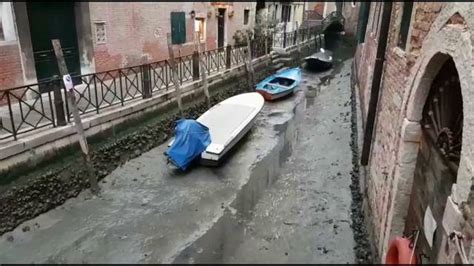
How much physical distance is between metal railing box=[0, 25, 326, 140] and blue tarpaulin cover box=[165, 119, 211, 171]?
145cm

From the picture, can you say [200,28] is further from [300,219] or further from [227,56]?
[300,219]

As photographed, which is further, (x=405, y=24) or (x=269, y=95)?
(x=269, y=95)

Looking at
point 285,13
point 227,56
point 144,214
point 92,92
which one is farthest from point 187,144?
point 285,13

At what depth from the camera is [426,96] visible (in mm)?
3867

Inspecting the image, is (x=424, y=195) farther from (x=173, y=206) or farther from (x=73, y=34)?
(x=73, y=34)

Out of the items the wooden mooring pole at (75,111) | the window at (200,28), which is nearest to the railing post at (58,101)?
the wooden mooring pole at (75,111)

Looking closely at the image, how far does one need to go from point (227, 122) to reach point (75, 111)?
12.2 ft

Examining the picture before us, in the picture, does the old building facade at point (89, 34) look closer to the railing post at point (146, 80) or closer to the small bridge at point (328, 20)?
the railing post at point (146, 80)

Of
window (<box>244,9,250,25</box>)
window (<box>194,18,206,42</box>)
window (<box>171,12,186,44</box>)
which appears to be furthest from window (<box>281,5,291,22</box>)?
window (<box>171,12,186,44</box>)

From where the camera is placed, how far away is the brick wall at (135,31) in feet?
33.1

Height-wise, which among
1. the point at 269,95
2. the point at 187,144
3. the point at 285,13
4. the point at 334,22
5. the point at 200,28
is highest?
the point at 285,13

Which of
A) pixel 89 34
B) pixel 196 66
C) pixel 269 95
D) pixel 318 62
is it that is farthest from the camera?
pixel 318 62

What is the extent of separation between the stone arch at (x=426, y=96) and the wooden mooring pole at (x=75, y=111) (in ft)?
15.7

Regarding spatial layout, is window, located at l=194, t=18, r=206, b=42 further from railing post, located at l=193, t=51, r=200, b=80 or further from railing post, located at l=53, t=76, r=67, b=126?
railing post, located at l=53, t=76, r=67, b=126
